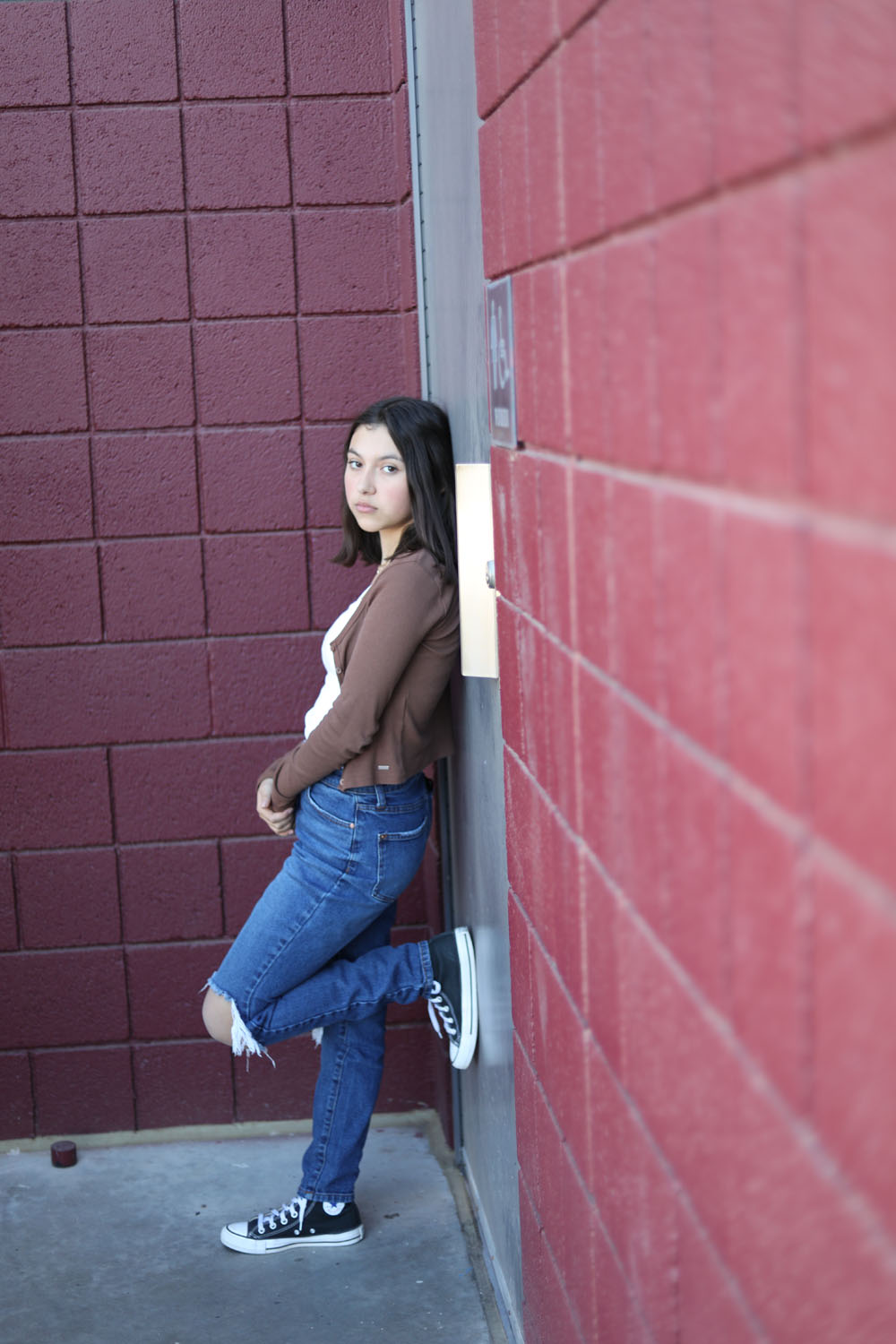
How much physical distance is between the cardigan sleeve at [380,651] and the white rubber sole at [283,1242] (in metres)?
1.07

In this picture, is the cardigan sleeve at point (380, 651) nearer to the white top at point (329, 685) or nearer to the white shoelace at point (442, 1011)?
the white top at point (329, 685)

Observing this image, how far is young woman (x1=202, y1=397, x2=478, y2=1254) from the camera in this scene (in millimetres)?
2480

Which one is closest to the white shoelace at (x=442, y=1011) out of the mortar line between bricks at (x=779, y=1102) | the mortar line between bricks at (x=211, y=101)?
the mortar line between bricks at (x=779, y=1102)

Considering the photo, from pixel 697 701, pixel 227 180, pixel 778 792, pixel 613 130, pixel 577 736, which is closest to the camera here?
pixel 778 792

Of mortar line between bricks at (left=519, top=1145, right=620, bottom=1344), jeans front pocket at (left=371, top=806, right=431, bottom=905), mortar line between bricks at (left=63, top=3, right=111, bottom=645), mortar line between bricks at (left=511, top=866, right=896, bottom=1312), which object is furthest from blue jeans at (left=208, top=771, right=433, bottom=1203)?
mortar line between bricks at (left=511, top=866, right=896, bottom=1312)

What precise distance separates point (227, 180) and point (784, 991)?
2661 mm

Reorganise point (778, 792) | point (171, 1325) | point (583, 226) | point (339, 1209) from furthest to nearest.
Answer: point (339, 1209)
point (171, 1325)
point (583, 226)
point (778, 792)

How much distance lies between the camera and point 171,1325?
101 inches

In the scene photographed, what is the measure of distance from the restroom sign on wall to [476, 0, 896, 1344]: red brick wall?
0.39 feet

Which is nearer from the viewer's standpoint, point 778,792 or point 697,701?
point 778,792

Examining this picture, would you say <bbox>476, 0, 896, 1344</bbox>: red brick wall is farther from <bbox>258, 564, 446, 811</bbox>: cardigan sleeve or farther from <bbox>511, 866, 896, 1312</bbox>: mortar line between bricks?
<bbox>258, 564, 446, 811</bbox>: cardigan sleeve

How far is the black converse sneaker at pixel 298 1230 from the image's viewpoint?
281 centimetres

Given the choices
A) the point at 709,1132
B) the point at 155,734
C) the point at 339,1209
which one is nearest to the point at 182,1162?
the point at 339,1209

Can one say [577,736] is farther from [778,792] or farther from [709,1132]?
[778,792]
